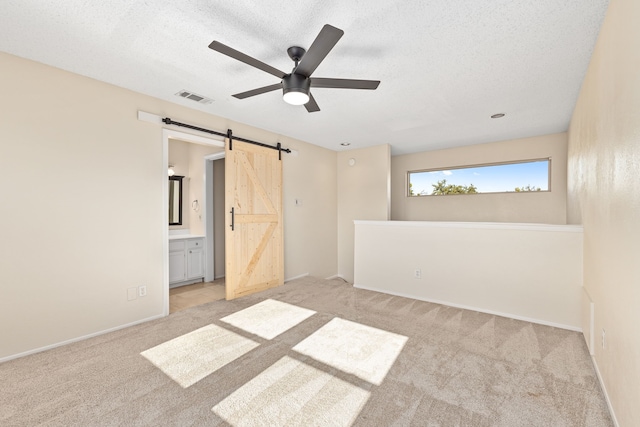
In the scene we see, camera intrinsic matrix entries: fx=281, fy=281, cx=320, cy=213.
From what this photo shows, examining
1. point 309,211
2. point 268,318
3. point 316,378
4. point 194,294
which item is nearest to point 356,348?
point 316,378

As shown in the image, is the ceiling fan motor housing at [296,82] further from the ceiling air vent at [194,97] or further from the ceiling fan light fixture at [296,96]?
the ceiling air vent at [194,97]

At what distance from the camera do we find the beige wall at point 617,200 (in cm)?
132

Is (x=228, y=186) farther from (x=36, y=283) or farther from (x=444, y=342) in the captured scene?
(x=444, y=342)

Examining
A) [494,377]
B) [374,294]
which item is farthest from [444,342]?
[374,294]

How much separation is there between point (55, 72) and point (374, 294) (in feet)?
14.3

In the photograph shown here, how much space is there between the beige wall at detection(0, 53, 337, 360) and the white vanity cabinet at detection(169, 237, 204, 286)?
58.6 inches

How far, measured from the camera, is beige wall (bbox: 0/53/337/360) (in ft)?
7.61

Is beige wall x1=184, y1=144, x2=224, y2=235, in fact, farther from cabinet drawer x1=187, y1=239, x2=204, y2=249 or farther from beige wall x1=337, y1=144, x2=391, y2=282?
beige wall x1=337, y1=144, x2=391, y2=282

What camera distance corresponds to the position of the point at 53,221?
2496mm

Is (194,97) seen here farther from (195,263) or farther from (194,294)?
(195,263)

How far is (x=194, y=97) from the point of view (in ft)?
10.5

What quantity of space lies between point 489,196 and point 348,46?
4055 mm

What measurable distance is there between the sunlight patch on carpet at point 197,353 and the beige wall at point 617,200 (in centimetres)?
243

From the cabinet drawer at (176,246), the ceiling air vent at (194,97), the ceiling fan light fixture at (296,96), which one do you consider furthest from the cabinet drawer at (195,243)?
the ceiling fan light fixture at (296,96)
